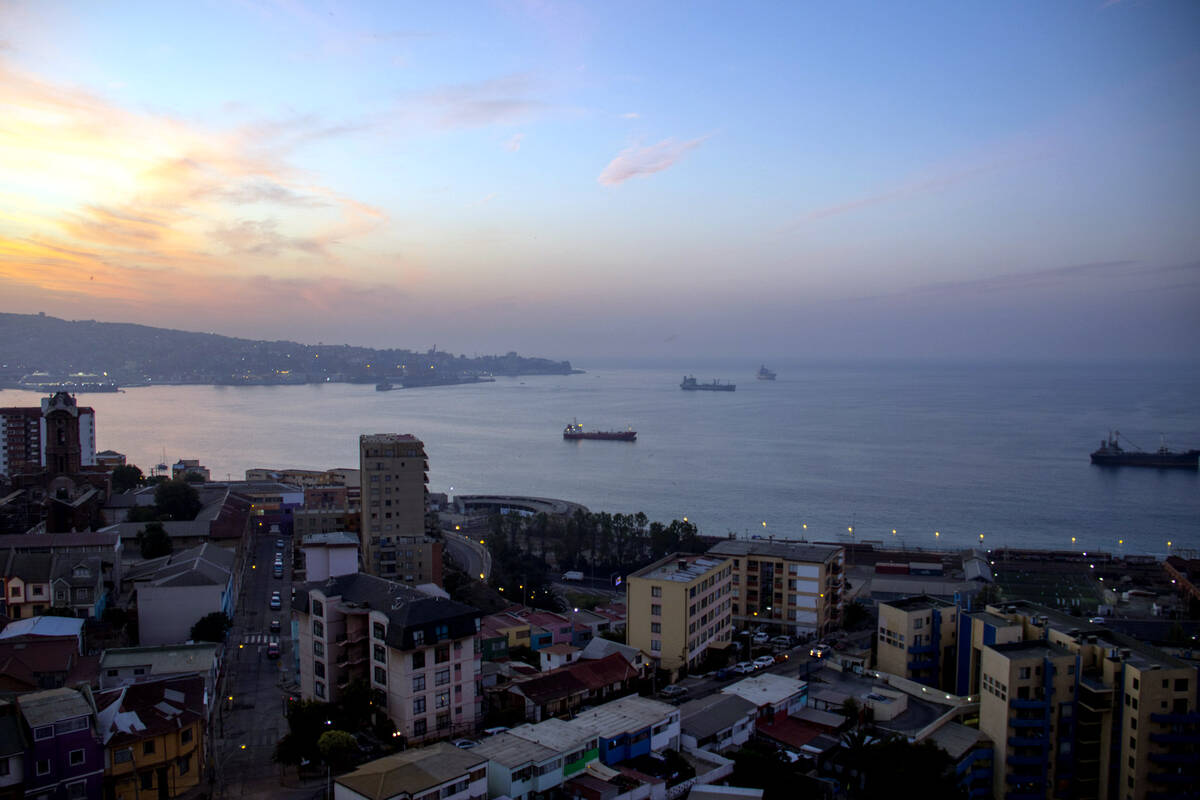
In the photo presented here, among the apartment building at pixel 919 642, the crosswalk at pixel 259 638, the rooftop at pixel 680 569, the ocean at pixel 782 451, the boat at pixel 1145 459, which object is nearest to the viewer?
the apartment building at pixel 919 642

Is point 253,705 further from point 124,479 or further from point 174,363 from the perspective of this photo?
point 174,363

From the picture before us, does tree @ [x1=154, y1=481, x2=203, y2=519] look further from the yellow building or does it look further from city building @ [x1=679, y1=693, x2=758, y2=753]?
city building @ [x1=679, y1=693, x2=758, y2=753]

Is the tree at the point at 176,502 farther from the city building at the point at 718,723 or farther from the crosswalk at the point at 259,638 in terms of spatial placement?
the city building at the point at 718,723

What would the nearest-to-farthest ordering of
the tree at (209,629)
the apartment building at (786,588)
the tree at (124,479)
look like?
the tree at (209,629) < the apartment building at (786,588) < the tree at (124,479)

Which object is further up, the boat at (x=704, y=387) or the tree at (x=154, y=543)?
the boat at (x=704, y=387)

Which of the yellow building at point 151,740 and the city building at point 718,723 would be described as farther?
the city building at point 718,723

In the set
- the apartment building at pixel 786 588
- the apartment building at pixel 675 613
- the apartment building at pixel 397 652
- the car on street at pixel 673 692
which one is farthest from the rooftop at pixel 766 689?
the apartment building at pixel 786 588

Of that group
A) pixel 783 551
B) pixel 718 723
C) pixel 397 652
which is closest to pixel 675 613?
pixel 718 723
